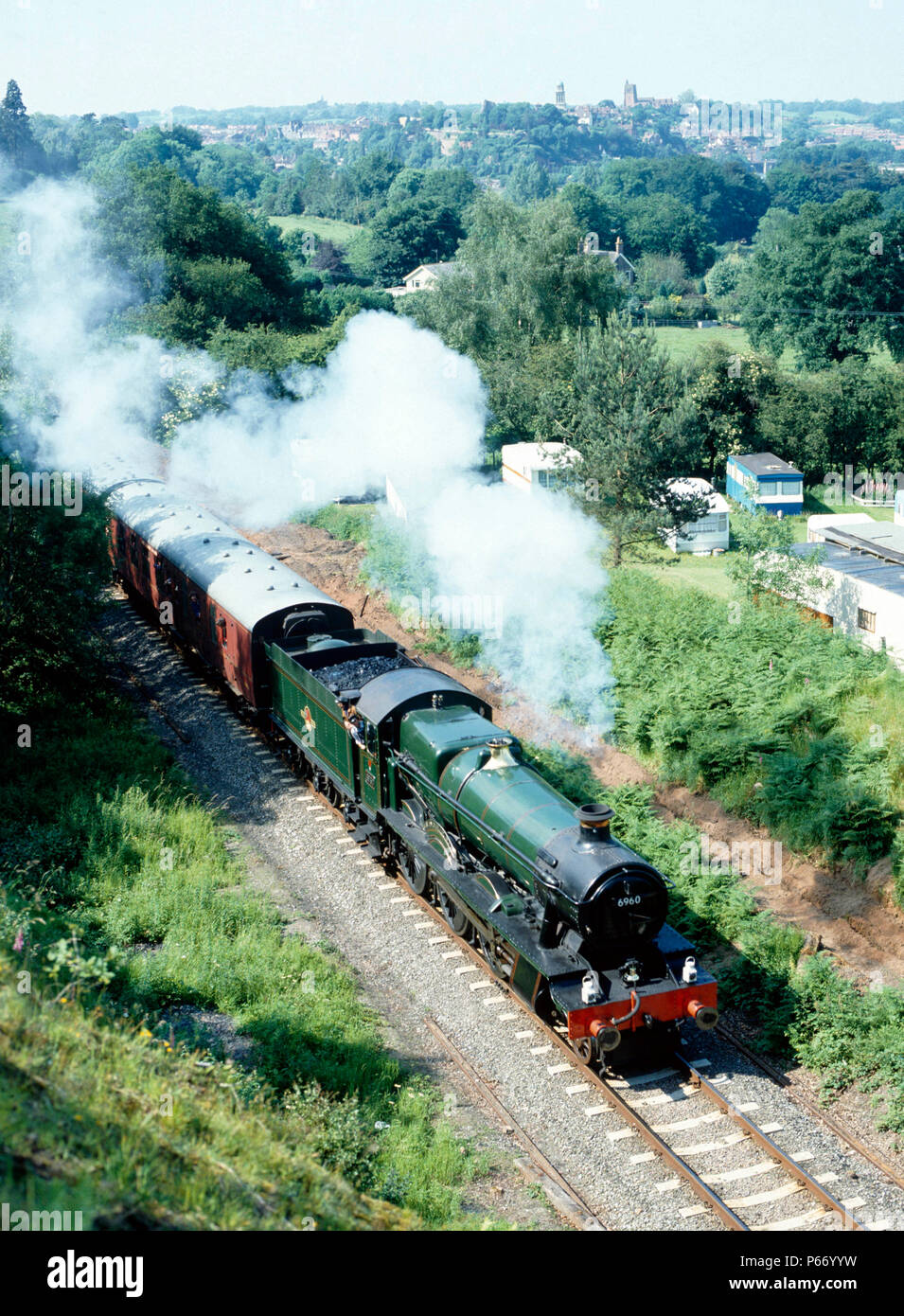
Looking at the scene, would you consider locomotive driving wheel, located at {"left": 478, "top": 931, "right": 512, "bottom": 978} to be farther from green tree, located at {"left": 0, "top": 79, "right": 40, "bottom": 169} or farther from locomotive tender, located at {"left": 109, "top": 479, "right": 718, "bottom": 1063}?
green tree, located at {"left": 0, "top": 79, "right": 40, "bottom": 169}

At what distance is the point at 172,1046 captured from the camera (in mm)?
11742

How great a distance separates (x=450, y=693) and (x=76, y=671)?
10549mm

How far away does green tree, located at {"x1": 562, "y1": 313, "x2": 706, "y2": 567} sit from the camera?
103 ft

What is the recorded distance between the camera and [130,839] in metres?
17.9

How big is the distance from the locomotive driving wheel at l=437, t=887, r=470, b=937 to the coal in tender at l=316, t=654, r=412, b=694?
4025 mm

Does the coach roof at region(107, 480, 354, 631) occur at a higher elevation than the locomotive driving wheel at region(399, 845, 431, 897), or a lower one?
higher

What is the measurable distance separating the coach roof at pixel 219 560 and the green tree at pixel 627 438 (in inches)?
413

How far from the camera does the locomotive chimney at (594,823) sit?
1290 centimetres

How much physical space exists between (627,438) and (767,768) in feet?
45.5

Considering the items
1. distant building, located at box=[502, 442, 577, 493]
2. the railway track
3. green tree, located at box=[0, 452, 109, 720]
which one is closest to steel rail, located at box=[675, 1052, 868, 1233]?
the railway track

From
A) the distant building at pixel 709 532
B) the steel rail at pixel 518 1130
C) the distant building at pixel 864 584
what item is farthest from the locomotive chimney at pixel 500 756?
the distant building at pixel 709 532

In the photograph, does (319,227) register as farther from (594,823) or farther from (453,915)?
(594,823)

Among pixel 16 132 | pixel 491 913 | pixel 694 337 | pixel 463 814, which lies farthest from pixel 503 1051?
pixel 16 132
